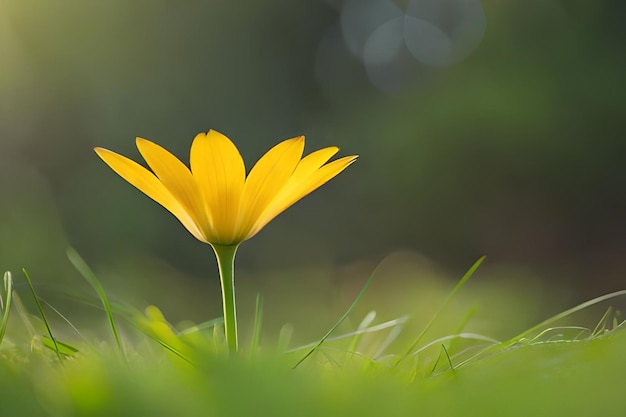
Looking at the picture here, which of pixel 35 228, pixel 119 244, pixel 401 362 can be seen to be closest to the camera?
pixel 401 362

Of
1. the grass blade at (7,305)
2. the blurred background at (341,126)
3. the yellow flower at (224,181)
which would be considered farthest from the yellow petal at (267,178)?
the blurred background at (341,126)

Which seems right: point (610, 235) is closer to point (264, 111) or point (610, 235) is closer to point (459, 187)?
point (459, 187)

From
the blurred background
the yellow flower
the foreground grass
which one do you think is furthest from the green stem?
the blurred background

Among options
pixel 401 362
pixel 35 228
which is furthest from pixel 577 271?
pixel 401 362

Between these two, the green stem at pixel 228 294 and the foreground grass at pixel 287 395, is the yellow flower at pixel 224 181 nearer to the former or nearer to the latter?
the green stem at pixel 228 294

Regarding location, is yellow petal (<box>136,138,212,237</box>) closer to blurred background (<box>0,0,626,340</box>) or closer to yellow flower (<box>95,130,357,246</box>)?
yellow flower (<box>95,130,357,246</box>)

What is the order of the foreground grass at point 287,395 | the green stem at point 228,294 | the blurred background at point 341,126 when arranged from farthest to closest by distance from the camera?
the blurred background at point 341,126
the green stem at point 228,294
the foreground grass at point 287,395
